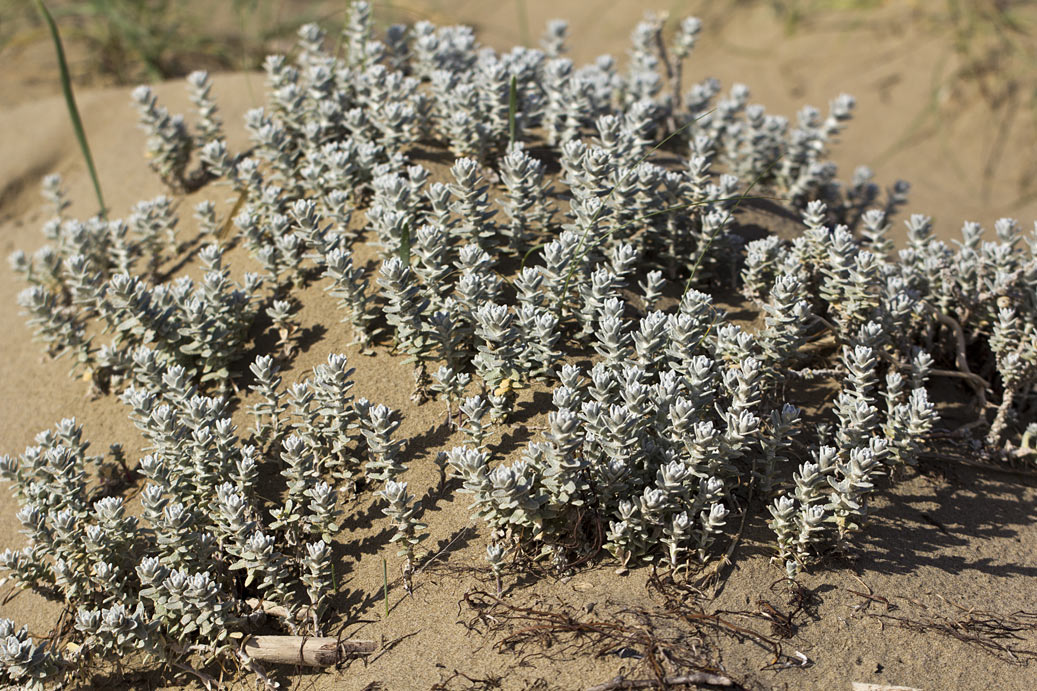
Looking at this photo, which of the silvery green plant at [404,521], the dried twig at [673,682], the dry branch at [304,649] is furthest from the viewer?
the silvery green plant at [404,521]

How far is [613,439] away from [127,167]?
14.8 feet

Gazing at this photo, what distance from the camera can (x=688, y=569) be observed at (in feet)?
11.3

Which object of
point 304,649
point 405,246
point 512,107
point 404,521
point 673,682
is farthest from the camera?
point 512,107

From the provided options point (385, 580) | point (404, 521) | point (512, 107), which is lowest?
point (385, 580)

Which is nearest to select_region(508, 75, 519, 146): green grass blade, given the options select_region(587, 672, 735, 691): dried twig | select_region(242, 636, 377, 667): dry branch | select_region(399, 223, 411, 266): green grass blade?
select_region(399, 223, 411, 266): green grass blade

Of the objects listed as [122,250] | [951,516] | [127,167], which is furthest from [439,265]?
[127,167]

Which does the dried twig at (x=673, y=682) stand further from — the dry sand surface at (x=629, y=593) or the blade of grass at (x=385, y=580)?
the blade of grass at (x=385, y=580)

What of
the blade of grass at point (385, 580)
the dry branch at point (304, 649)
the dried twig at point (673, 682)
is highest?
the blade of grass at point (385, 580)

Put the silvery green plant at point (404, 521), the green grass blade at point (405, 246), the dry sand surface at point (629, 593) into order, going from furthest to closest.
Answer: the green grass blade at point (405, 246) → the silvery green plant at point (404, 521) → the dry sand surface at point (629, 593)

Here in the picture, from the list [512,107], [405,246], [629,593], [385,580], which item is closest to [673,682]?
[629,593]

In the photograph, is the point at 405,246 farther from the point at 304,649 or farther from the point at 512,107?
the point at 304,649

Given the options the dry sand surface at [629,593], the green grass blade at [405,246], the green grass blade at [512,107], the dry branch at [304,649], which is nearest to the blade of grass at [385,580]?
the dry sand surface at [629,593]

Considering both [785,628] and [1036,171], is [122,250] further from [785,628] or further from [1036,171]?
[1036,171]

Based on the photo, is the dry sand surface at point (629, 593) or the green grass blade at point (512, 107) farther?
the green grass blade at point (512, 107)
